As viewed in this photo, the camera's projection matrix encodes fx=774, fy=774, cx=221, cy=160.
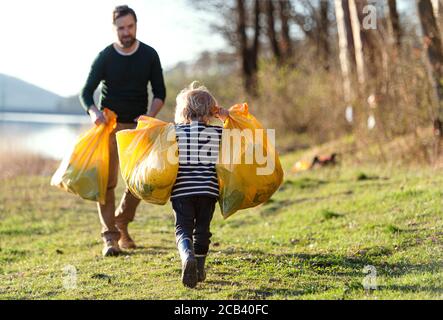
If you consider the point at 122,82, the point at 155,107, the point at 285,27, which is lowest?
the point at 155,107

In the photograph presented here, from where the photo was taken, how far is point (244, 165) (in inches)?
251

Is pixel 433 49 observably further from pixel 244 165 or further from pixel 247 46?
pixel 247 46

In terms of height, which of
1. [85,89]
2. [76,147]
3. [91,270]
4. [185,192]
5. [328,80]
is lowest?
[91,270]

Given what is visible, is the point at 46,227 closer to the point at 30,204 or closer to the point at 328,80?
the point at 30,204

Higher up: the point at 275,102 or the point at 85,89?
the point at 275,102

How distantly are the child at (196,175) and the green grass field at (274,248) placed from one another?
1.32 feet

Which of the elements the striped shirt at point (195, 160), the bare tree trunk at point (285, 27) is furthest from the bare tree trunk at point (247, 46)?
the striped shirt at point (195, 160)

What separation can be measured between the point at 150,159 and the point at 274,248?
2.07 m

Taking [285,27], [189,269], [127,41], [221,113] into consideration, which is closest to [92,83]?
[127,41]

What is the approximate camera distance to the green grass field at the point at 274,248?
19.3ft

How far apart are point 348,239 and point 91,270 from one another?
2.62 m

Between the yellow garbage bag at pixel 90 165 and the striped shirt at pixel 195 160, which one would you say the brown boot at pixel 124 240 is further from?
the striped shirt at pixel 195 160

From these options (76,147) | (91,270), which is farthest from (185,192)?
(76,147)

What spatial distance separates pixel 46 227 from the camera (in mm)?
10852
